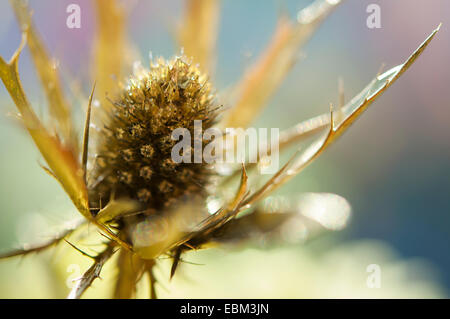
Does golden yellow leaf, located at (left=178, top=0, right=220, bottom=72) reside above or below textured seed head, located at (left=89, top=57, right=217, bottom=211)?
above

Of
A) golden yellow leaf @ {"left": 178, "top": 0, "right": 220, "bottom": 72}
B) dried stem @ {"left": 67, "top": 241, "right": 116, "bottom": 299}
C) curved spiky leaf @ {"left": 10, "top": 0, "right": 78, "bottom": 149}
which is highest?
golden yellow leaf @ {"left": 178, "top": 0, "right": 220, "bottom": 72}

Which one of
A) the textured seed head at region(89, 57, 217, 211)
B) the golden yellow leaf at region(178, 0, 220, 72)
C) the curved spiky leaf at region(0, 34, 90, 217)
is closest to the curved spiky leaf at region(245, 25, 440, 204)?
the textured seed head at region(89, 57, 217, 211)

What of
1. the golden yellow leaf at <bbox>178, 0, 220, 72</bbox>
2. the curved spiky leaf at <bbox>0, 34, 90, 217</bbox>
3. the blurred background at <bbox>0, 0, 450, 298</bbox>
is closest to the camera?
the curved spiky leaf at <bbox>0, 34, 90, 217</bbox>

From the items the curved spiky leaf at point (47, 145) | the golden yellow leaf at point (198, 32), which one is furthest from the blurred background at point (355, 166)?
the curved spiky leaf at point (47, 145)

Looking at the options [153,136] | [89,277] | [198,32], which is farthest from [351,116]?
[198,32]

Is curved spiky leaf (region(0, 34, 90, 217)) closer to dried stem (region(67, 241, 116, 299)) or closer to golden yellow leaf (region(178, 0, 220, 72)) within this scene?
dried stem (region(67, 241, 116, 299))
